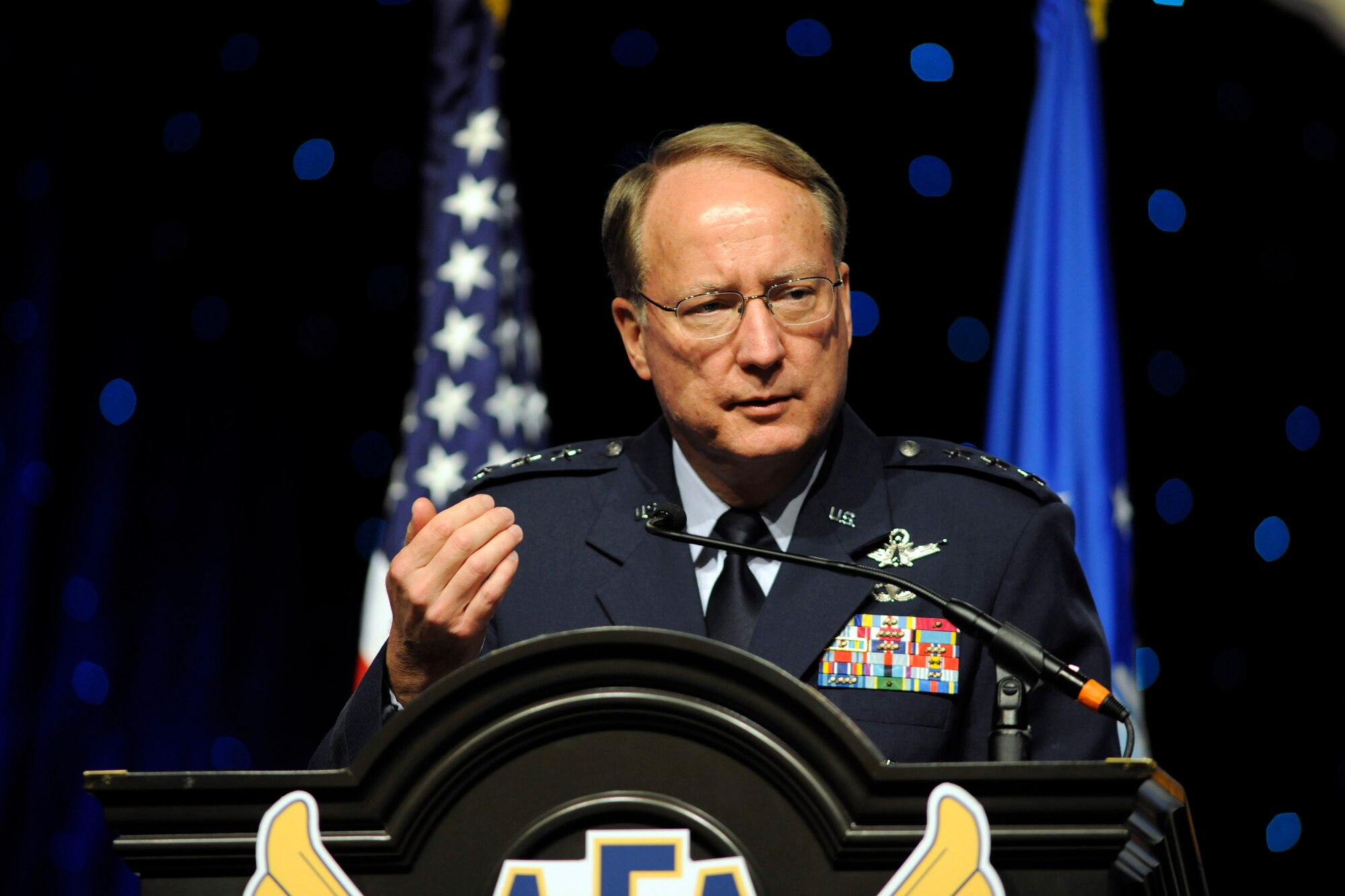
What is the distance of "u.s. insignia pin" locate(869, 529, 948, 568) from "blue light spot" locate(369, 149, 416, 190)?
197 cm

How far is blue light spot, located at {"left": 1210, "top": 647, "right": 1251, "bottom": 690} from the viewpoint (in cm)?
301

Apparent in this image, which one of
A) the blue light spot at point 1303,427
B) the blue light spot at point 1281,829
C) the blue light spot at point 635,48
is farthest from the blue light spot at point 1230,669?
the blue light spot at point 635,48

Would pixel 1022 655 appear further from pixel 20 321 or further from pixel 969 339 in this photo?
pixel 20 321

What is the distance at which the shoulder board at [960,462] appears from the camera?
6.31ft

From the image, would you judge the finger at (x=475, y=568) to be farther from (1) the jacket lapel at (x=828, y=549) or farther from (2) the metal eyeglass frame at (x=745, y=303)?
(2) the metal eyeglass frame at (x=745, y=303)

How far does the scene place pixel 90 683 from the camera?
329cm

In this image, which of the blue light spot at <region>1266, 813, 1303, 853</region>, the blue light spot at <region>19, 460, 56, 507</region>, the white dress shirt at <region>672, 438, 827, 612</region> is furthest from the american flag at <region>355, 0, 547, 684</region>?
the blue light spot at <region>1266, 813, 1303, 853</region>

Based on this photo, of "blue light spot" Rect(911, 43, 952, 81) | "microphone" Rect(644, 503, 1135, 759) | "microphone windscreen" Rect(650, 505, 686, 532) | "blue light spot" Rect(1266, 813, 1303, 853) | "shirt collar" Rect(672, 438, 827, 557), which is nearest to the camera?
"microphone" Rect(644, 503, 1135, 759)

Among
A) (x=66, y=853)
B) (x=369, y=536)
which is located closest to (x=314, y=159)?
(x=369, y=536)

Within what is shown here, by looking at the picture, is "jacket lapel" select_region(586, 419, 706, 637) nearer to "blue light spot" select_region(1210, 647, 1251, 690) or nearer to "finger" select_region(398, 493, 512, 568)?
"finger" select_region(398, 493, 512, 568)

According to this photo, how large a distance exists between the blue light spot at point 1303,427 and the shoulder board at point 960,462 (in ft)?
4.58

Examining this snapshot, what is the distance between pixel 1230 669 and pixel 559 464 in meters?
1.77

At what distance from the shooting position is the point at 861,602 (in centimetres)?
171

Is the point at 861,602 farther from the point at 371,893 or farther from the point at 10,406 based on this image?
the point at 10,406
